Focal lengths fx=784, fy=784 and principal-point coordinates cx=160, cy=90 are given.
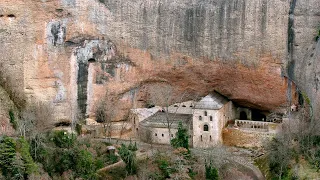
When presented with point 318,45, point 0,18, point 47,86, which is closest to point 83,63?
point 47,86

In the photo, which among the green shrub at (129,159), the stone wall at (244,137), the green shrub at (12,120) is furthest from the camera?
the stone wall at (244,137)

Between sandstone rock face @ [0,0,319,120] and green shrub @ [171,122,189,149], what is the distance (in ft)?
11.1

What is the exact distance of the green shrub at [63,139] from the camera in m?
39.6

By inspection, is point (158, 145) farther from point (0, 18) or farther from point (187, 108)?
point (0, 18)

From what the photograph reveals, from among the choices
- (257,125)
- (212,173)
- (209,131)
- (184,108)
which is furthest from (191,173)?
(184,108)

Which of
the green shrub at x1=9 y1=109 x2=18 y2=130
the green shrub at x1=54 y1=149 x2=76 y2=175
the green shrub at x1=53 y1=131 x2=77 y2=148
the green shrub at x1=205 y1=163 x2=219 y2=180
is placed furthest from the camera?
the green shrub at x1=9 y1=109 x2=18 y2=130

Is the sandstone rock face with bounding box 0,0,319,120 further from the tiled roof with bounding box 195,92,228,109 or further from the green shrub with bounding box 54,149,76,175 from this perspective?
the green shrub with bounding box 54,149,76,175

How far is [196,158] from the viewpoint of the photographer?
39562 millimetres

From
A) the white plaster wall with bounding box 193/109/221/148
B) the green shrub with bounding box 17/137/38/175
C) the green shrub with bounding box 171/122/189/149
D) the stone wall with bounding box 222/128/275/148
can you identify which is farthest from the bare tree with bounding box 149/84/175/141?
the green shrub with bounding box 17/137/38/175

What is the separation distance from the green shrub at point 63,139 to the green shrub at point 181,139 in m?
5.22

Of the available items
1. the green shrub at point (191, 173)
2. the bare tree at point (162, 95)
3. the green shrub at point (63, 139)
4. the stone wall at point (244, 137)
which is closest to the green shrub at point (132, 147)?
the green shrub at point (63, 139)

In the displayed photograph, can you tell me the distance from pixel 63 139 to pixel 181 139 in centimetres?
621

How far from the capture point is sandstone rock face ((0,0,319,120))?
41.6 metres

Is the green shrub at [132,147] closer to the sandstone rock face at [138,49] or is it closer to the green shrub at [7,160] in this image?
the sandstone rock face at [138,49]
